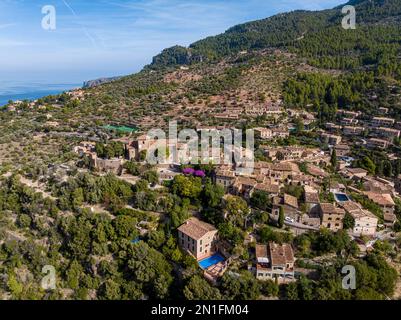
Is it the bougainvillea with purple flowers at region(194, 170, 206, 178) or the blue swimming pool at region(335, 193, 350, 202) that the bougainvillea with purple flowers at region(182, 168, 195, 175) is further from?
the blue swimming pool at region(335, 193, 350, 202)

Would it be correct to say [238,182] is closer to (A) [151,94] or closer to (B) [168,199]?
(B) [168,199]

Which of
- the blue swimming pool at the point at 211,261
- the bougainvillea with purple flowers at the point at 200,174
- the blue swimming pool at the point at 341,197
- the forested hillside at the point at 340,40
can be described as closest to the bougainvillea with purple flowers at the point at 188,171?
the bougainvillea with purple flowers at the point at 200,174

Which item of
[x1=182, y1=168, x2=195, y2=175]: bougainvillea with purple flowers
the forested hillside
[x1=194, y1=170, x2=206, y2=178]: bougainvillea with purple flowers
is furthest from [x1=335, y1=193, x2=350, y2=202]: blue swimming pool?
the forested hillside

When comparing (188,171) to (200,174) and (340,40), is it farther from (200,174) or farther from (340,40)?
(340,40)

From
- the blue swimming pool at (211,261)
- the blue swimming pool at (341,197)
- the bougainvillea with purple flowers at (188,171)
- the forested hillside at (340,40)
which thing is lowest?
the blue swimming pool at (211,261)

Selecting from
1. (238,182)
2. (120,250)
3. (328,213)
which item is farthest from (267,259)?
(120,250)

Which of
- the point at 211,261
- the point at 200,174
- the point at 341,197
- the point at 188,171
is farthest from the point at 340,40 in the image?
the point at 211,261

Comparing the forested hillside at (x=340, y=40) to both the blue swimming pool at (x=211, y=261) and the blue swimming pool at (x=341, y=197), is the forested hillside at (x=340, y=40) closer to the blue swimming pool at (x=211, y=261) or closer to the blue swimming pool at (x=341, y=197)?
the blue swimming pool at (x=341, y=197)

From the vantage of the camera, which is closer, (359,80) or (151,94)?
(359,80)

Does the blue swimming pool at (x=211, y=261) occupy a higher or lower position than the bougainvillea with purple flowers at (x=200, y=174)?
lower
